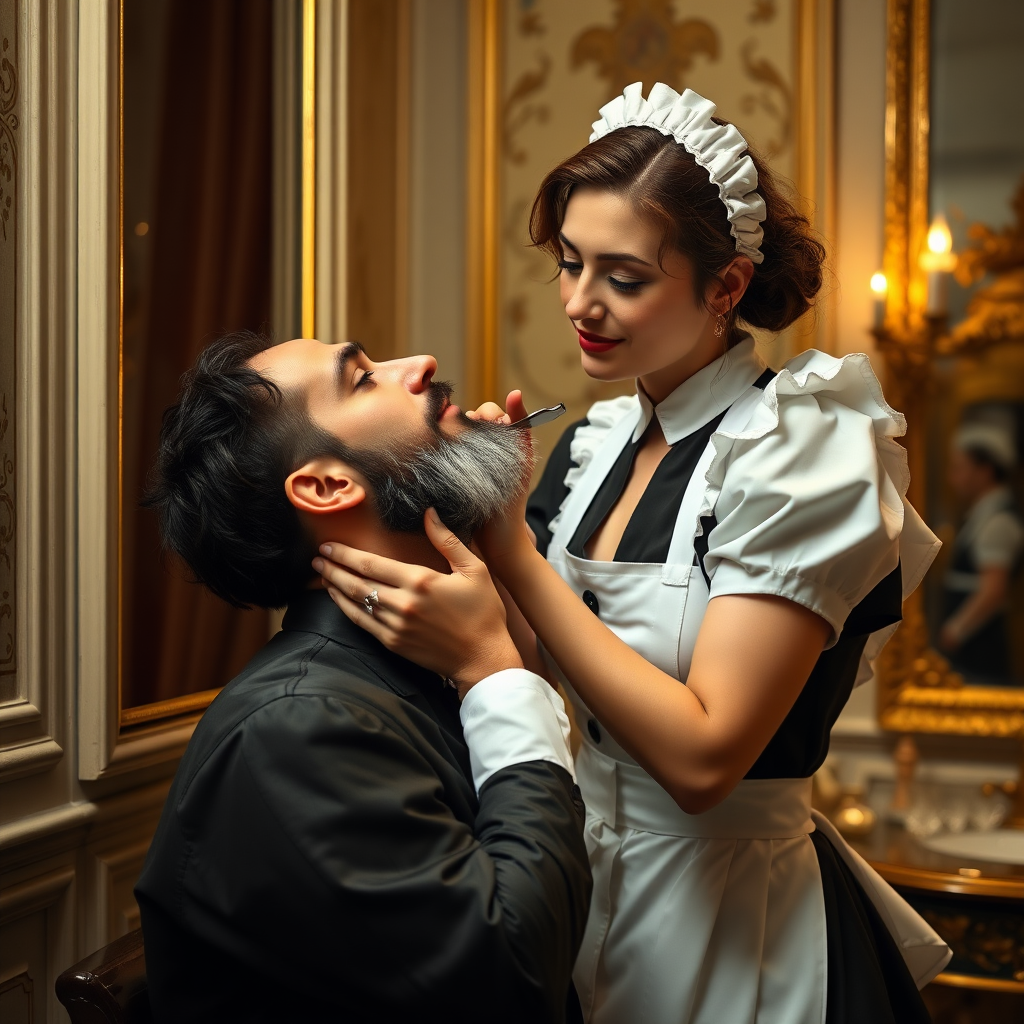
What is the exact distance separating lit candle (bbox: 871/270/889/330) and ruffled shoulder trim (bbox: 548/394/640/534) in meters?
0.96

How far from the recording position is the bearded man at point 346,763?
2.89 feet

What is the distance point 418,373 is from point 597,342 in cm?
22

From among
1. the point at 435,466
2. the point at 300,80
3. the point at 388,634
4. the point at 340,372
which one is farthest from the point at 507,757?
the point at 300,80

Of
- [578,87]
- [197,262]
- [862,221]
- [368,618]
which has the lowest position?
[368,618]

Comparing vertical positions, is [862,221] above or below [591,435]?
above

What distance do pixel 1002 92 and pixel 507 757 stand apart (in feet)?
6.83

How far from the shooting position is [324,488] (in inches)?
45.7

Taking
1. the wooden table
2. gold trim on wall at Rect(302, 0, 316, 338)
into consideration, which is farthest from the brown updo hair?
the wooden table

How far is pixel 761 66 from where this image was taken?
2.51 meters

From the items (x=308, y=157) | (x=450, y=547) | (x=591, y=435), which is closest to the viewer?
(x=450, y=547)

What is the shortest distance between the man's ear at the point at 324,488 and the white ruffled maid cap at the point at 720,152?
0.55 meters

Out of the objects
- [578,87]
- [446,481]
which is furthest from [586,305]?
[578,87]

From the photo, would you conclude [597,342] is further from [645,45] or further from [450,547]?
[645,45]

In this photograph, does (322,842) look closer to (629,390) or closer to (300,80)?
(300,80)
